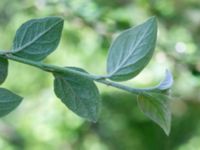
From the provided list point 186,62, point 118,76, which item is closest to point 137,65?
point 118,76

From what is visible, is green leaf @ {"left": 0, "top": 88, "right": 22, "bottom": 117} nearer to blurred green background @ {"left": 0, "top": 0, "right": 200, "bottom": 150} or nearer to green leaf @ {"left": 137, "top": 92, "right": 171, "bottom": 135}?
green leaf @ {"left": 137, "top": 92, "right": 171, "bottom": 135}

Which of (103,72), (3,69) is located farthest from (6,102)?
(103,72)

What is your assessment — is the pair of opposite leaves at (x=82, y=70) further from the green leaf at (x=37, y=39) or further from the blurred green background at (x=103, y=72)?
the blurred green background at (x=103, y=72)

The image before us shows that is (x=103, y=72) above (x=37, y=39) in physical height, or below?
→ below

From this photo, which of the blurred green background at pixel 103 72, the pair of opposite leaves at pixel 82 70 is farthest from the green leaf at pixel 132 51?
the blurred green background at pixel 103 72

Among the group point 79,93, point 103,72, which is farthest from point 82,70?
point 103,72

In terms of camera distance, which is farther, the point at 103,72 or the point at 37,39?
the point at 103,72

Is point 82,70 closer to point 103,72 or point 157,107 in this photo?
point 157,107
